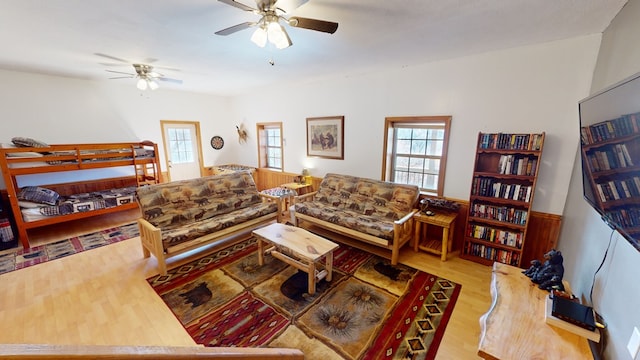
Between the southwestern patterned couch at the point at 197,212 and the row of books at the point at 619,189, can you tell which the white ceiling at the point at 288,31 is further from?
the southwestern patterned couch at the point at 197,212

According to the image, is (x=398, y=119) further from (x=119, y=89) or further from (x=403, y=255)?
(x=119, y=89)

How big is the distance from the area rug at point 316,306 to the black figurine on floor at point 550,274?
79 cm

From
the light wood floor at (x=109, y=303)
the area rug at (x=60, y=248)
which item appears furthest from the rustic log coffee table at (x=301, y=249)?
the area rug at (x=60, y=248)

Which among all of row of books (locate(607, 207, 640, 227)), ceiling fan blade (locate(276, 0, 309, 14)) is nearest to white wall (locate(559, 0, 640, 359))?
row of books (locate(607, 207, 640, 227))

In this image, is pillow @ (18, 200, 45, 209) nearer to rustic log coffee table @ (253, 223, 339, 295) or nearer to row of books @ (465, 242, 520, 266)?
rustic log coffee table @ (253, 223, 339, 295)

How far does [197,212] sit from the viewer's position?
11.4 feet

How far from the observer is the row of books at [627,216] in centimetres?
104

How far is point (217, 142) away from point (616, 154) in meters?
6.65

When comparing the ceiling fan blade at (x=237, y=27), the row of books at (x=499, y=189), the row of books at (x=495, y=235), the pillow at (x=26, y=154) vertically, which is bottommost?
the row of books at (x=495, y=235)

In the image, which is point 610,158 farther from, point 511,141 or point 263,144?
point 263,144

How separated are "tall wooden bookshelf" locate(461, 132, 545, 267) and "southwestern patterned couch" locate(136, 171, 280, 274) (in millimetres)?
2768

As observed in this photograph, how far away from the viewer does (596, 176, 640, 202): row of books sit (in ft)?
3.43

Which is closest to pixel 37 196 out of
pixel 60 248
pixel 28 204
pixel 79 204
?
pixel 28 204

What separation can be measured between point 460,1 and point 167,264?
3.84 metres
